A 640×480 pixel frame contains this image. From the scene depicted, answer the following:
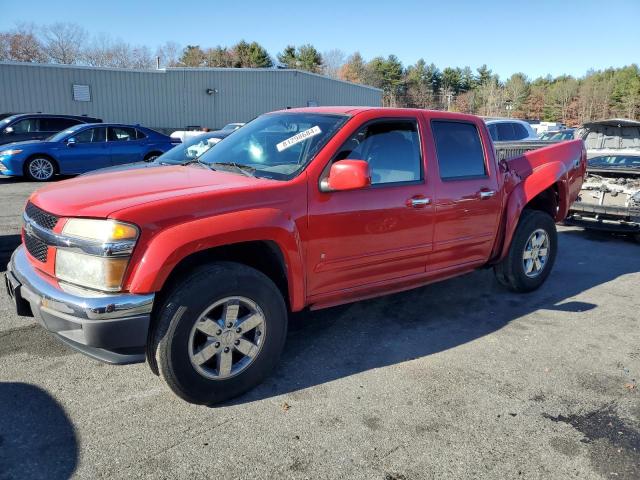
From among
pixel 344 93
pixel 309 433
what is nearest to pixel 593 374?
pixel 309 433

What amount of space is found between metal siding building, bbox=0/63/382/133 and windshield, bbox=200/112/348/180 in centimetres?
2298

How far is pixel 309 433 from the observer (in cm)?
280

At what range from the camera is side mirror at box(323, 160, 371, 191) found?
3.18 metres

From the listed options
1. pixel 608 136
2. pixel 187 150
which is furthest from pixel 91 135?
pixel 608 136

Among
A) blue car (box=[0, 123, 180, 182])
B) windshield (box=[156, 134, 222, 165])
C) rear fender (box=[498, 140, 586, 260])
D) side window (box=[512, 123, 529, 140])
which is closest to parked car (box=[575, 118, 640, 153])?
side window (box=[512, 123, 529, 140])

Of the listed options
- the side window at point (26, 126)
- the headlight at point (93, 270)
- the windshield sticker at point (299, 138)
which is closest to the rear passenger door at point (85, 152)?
the side window at point (26, 126)

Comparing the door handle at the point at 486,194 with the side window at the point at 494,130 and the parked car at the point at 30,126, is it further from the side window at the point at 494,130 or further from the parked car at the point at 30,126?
the parked car at the point at 30,126

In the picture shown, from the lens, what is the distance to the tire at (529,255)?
500 cm

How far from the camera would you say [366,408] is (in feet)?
10.0

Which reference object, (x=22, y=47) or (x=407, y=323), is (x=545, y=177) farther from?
(x=22, y=47)

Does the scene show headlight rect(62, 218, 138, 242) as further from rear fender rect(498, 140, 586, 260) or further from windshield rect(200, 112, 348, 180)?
rear fender rect(498, 140, 586, 260)

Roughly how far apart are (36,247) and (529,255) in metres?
4.44

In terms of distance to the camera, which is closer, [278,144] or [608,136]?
[278,144]

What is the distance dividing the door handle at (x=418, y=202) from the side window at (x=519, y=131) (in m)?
10.2
